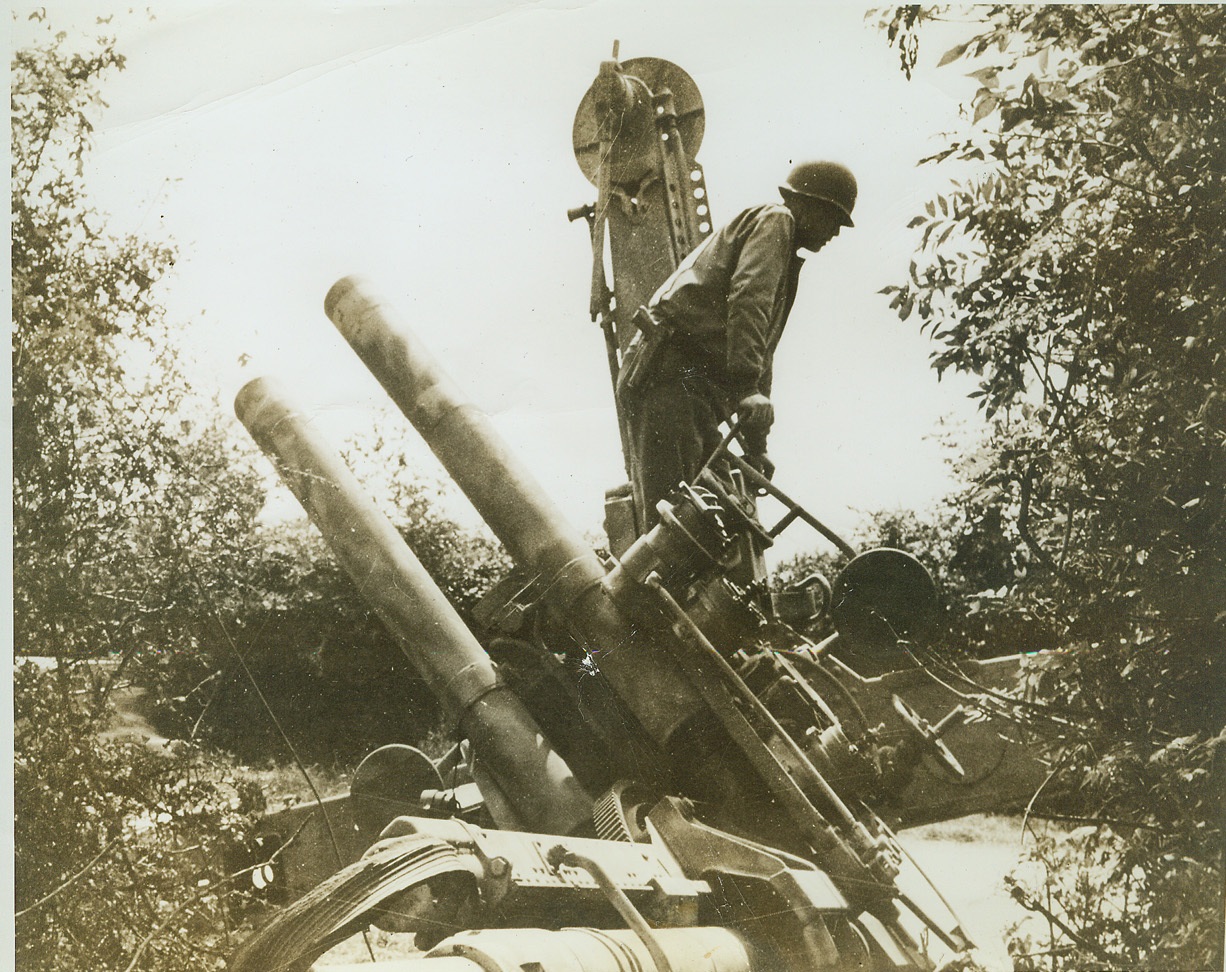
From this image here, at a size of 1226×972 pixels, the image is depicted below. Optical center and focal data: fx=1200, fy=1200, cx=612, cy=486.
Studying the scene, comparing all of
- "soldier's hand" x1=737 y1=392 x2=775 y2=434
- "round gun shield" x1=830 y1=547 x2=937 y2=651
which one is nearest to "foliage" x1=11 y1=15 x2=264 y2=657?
"soldier's hand" x1=737 y1=392 x2=775 y2=434

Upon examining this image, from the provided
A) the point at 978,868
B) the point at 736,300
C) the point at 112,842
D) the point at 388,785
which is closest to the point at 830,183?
the point at 736,300

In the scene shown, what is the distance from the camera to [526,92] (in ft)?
9.52

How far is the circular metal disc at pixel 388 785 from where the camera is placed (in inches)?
106

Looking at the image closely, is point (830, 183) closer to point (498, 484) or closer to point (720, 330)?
point (720, 330)

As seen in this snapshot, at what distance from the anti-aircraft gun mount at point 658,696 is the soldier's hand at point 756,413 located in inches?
3.4

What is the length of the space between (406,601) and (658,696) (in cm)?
64

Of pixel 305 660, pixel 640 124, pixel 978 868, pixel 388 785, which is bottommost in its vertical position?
pixel 978 868

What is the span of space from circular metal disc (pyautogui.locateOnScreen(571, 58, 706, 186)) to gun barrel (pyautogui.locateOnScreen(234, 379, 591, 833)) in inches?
38.2

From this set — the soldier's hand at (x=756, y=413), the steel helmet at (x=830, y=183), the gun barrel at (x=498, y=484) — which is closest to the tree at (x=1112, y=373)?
the steel helmet at (x=830, y=183)

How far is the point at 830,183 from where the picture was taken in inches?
116

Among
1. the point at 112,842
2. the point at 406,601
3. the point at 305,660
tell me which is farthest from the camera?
the point at 406,601

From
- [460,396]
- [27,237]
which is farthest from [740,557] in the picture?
[27,237]

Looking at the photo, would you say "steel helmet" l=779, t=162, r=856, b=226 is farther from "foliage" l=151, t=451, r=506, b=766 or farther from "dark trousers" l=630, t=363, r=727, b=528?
"foliage" l=151, t=451, r=506, b=766

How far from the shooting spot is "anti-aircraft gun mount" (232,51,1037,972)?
268 centimetres
